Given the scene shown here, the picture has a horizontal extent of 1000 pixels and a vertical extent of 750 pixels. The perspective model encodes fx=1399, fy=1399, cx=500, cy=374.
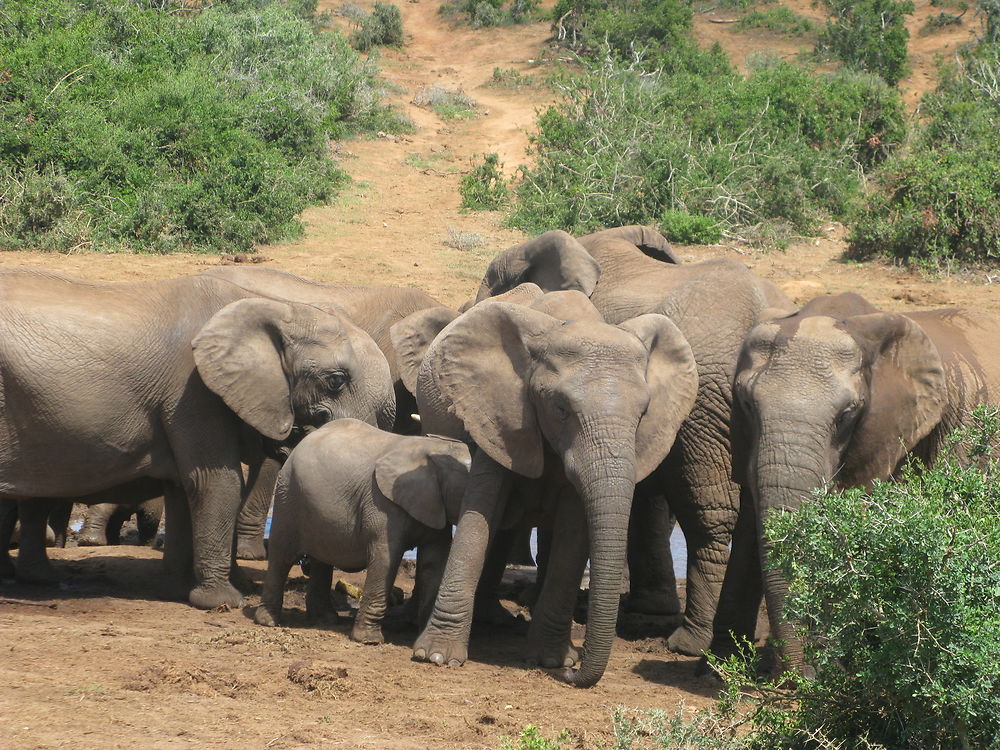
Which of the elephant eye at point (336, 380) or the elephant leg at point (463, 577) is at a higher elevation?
the elephant eye at point (336, 380)

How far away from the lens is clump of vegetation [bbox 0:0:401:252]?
15.6m

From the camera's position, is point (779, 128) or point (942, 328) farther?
point (779, 128)

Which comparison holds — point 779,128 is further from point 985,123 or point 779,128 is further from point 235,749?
point 235,749

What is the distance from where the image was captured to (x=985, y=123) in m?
19.0

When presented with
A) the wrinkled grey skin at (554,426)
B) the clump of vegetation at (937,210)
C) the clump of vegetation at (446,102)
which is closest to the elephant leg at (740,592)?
the wrinkled grey skin at (554,426)

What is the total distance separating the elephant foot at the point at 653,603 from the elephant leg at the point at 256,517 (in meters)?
2.84

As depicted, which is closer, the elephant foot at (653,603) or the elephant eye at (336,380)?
the elephant eye at (336,380)

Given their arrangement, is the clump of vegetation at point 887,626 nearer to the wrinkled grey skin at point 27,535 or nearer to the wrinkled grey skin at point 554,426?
the wrinkled grey skin at point 554,426

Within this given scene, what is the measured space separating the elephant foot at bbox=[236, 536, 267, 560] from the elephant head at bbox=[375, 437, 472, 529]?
118 inches

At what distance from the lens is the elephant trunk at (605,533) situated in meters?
6.01

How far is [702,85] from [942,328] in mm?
16609

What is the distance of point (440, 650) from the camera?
669 centimetres

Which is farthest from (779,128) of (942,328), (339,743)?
(339,743)

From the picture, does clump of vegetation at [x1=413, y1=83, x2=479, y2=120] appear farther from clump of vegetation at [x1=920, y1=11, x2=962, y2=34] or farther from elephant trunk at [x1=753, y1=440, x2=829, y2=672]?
elephant trunk at [x1=753, y1=440, x2=829, y2=672]
